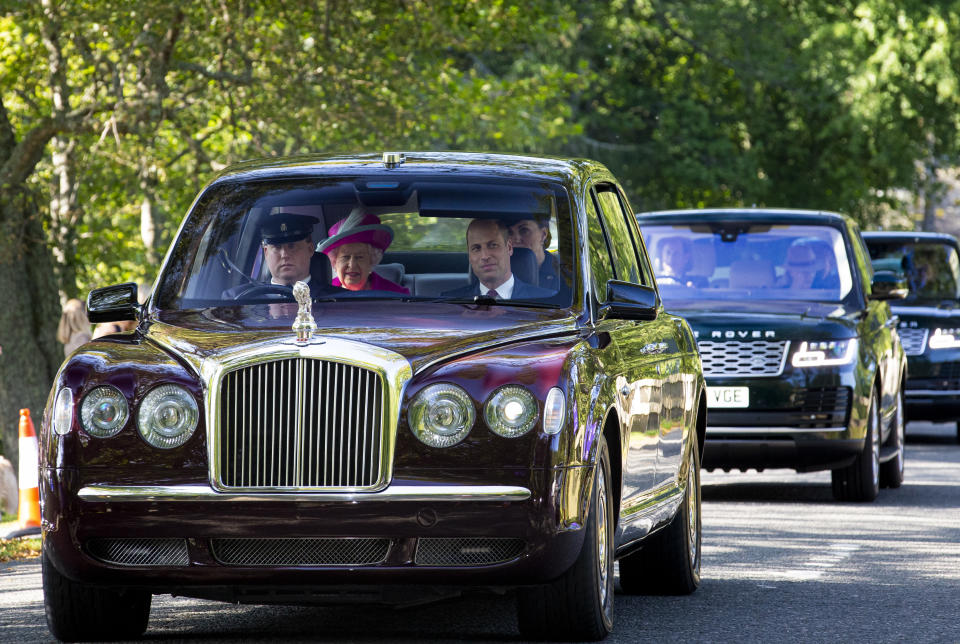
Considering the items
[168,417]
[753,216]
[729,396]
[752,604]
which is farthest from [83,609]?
[753,216]

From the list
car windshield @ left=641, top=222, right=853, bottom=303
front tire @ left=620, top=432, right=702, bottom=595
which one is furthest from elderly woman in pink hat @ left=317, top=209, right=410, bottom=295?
car windshield @ left=641, top=222, right=853, bottom=303

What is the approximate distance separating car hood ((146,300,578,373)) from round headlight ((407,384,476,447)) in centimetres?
13

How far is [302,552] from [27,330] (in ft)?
59.7

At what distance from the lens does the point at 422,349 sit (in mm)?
6781

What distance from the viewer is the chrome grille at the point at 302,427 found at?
6605 mm

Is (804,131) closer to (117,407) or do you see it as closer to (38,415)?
(38,415)

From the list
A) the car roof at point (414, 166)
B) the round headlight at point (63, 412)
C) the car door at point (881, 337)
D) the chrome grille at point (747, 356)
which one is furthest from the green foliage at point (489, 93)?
the round headlight at point (63, 412)

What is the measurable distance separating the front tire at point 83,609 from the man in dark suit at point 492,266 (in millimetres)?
1636

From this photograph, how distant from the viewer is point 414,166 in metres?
8.14

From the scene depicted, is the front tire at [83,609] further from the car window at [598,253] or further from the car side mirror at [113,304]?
the car window at [598,253]

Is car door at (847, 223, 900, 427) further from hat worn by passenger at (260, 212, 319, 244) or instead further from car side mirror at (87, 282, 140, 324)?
car side mirror at (87, 282, 140, 324)

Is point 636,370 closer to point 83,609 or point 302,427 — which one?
point 302,427

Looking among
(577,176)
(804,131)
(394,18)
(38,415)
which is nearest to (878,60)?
(804,131)

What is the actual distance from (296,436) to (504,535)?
29.0 inches
